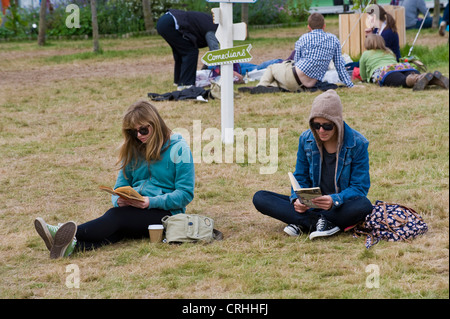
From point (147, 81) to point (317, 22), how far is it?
3423 mm

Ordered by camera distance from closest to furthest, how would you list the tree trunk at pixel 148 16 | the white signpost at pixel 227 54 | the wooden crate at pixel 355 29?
the white signpost at pixel 227 54
the wooden crate at pixel 355 29
the tree trunk at pixel 148 16

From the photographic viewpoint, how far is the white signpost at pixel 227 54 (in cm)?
693

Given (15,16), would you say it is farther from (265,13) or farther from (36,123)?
(36,123)

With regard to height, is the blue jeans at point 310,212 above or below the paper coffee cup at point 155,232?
above

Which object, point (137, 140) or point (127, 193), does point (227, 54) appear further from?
point (127, 193)

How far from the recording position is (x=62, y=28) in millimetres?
22281

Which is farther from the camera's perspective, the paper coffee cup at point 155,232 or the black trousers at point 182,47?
the black trousers at point 182,47

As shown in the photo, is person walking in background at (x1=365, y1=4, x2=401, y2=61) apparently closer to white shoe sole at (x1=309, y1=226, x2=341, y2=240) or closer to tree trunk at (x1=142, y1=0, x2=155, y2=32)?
white shoe sole at (x1=309, y1=226, x2=341, y2=240)

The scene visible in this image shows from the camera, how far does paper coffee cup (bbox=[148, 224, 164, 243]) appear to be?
471 centimetres

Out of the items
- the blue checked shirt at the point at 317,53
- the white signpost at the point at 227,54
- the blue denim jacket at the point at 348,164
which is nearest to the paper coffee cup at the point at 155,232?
the blue denim jacket at the point at 348,164

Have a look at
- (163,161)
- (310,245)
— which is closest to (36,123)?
(163,161)

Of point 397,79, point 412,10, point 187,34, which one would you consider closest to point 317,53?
point 397,79

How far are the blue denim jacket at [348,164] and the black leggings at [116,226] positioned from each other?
99 centimetres

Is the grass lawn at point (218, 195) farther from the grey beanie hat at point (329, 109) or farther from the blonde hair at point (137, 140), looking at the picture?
the grey beanie hat at point (329, 109)
